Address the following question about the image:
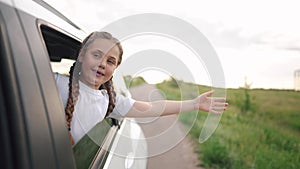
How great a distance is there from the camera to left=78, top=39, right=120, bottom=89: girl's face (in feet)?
5.70

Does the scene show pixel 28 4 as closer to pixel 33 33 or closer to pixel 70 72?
pixel 33 33

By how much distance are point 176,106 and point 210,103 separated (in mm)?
201

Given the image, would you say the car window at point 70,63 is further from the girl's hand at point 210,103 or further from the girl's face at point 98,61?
the girl's hand at point 210,103

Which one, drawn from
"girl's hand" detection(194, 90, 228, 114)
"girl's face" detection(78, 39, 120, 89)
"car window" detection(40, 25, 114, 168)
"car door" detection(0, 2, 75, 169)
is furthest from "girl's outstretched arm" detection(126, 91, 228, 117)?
"car door" detection(0, 2, 75, 169)

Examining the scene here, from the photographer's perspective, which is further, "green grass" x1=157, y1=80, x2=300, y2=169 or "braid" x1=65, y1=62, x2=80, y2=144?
"green grass" x1=157, y1=80, x2=300, y2=169

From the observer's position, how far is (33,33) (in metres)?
1.14

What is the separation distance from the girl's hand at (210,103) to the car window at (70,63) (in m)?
0.52

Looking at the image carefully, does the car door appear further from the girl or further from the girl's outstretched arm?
the girl's outstretched arm

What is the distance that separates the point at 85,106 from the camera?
1754mm

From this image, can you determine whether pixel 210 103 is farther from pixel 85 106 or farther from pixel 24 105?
pixel 24 105

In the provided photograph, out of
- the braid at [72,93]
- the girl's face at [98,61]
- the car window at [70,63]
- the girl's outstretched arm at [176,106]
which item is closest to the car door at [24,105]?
the car window at [70,63]

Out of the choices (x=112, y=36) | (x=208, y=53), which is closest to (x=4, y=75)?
(x=112, y=36)

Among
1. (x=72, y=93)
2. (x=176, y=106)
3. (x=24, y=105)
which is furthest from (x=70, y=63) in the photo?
(x=24, y=105)

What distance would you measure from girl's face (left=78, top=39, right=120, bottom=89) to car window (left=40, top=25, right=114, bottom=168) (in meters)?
0.08
